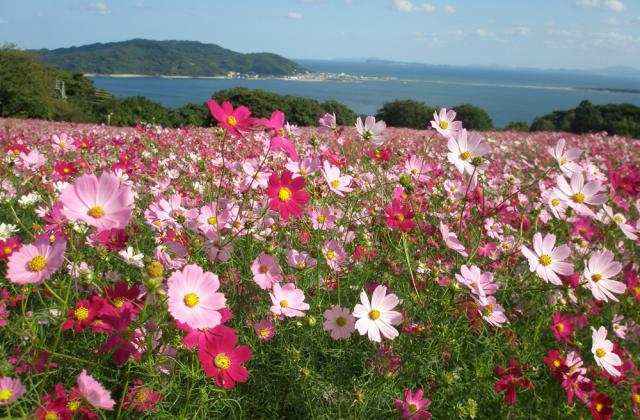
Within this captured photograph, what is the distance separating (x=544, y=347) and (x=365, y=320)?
3.48ft

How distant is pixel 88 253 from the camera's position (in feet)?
6.04

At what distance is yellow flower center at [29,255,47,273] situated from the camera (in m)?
0.83

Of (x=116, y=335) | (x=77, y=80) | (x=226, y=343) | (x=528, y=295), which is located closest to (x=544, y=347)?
(x=528, y=295)

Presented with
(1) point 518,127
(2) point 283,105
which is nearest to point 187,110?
(2) point 283,105

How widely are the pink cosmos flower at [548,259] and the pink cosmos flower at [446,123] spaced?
1.52 feet

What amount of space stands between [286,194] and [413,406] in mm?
675

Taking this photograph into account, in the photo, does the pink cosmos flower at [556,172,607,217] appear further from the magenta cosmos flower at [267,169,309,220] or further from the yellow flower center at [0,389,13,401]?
the yellow flower center at [0,389,13,401]

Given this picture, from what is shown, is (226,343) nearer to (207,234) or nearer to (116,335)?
(116,335)

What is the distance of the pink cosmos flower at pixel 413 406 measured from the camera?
1.11 metres

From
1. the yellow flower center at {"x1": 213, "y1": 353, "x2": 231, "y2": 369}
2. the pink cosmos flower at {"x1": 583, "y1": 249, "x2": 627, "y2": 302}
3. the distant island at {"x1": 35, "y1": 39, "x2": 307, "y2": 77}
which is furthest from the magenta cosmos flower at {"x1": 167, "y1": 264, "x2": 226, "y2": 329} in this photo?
the distant island at {"x1": 35, "y1": 39, "x2": 307, "y2": 77}

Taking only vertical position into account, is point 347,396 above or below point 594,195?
below

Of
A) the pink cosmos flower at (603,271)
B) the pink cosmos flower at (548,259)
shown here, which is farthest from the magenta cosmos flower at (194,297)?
the pink cosmos flower at (603,271)

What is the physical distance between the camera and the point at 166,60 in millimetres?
147125

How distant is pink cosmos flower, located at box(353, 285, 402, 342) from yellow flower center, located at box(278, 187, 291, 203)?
13.3 inches
